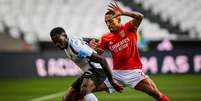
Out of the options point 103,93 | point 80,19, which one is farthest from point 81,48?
point 80,19

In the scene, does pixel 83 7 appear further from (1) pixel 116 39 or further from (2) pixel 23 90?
(1) pixel 116 39

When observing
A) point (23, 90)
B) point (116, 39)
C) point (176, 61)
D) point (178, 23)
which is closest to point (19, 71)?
point (23, 90)

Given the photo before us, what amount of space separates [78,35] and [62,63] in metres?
4.63

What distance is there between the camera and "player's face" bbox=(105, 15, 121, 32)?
389 inches

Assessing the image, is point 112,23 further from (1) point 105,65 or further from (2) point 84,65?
(1) point 105,65

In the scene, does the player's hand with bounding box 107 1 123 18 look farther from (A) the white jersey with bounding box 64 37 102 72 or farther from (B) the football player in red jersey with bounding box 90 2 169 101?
(A) the white jersey with bounding box 64 37 102 72

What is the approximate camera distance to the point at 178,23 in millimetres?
30828

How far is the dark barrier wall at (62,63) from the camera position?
79.6 ft

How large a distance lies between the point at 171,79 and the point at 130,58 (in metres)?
13.1

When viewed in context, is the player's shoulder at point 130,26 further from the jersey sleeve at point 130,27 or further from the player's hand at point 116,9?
the player's hand at point 116,9

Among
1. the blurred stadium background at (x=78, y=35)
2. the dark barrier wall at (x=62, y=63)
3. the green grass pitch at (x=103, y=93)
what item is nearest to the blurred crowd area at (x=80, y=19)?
the blurred stadium background at (x=78, y=35)

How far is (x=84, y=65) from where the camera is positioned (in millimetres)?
10148

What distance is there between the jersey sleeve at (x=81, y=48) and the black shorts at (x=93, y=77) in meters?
0.70

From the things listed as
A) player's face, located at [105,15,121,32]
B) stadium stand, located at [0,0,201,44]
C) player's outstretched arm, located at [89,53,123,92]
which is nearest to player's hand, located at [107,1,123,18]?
player's face, located at [105,15,121,32]
